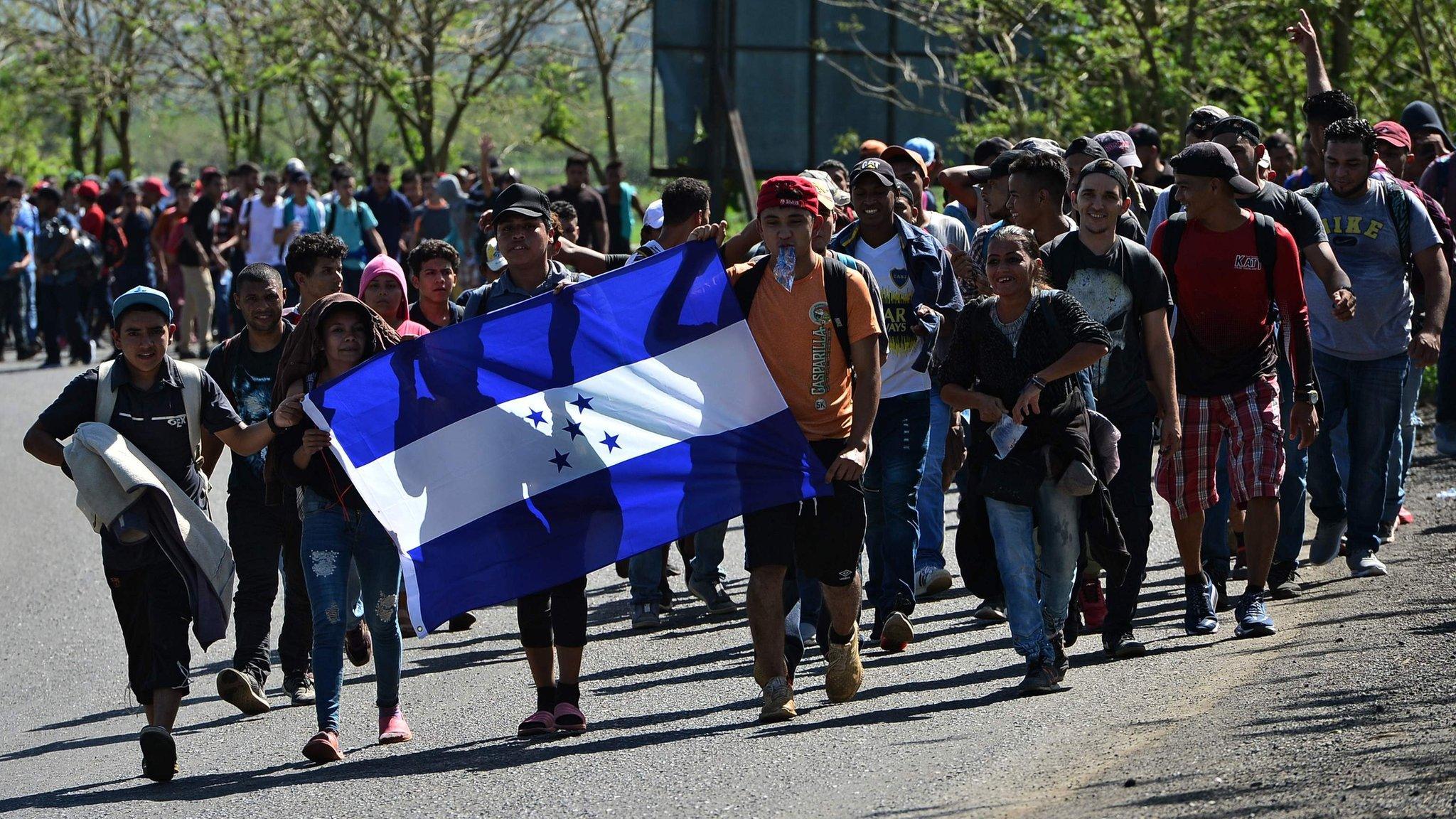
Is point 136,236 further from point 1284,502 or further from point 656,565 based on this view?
point 1284,502

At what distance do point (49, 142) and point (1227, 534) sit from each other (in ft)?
261

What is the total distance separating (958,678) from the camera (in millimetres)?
7922

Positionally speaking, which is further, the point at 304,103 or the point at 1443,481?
the point at 304,103

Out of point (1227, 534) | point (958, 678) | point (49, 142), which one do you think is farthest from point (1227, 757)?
point (49, 142)

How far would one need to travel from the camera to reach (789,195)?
7348mm

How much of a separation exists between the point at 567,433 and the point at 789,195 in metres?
1.23

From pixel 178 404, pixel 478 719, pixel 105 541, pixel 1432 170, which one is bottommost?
pixel 478 719

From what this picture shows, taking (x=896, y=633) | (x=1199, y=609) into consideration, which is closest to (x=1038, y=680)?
(x=896, y=633)

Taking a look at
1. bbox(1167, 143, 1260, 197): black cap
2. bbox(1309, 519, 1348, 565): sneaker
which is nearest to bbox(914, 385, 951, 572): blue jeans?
bbox(1167, 143, 1260, 197): black cap

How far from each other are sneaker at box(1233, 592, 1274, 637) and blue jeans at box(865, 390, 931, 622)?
1.38 metres

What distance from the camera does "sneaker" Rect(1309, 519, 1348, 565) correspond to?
988 centimetres

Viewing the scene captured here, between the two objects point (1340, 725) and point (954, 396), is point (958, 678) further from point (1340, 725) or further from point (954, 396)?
point (1340, 725)

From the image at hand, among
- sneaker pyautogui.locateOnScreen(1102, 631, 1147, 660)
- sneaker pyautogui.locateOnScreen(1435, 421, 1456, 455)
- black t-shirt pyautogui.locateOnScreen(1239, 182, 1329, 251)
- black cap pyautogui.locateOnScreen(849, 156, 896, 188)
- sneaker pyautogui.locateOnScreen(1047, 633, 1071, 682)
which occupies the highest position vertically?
black cap pyautogui.locateOnScreen(849, 156, 896, 188)

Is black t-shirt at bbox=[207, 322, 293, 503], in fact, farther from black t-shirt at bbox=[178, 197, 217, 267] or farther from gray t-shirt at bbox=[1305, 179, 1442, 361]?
black t-shirt at bbox=[178, 197, 217, 267]
